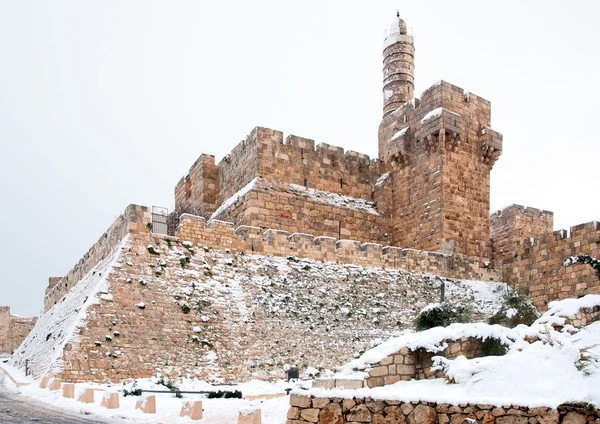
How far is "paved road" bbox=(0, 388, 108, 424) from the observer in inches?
332

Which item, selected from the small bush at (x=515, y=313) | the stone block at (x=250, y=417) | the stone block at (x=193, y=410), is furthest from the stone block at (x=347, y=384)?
the small bush at (x=515, y=313)

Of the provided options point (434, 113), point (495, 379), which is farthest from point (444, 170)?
point (495, 379)

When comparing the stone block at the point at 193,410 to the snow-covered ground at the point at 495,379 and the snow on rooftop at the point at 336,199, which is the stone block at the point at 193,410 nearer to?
the snow-covered ground at the point at 495,379

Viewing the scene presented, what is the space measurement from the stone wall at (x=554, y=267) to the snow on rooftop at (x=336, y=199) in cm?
493

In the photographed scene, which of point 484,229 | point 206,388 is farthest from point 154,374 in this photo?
point 484,229

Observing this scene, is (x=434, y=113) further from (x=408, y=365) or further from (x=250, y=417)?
(x=250, y=417)

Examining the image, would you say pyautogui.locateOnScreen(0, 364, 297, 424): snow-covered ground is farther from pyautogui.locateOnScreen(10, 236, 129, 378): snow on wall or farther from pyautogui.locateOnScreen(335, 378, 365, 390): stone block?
pyautogui.locateOnScreen(335, 378, 365, 390): stone block

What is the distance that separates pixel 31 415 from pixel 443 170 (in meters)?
14.5

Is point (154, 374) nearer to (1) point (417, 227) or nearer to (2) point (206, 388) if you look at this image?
(2) point (206, 388)

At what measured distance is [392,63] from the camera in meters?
27.8

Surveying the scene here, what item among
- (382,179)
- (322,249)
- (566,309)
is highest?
(382,179)

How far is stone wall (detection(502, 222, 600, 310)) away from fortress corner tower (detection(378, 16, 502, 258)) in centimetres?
151

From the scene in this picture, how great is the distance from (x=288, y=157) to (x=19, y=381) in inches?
400

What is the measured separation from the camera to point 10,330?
31656 mm
